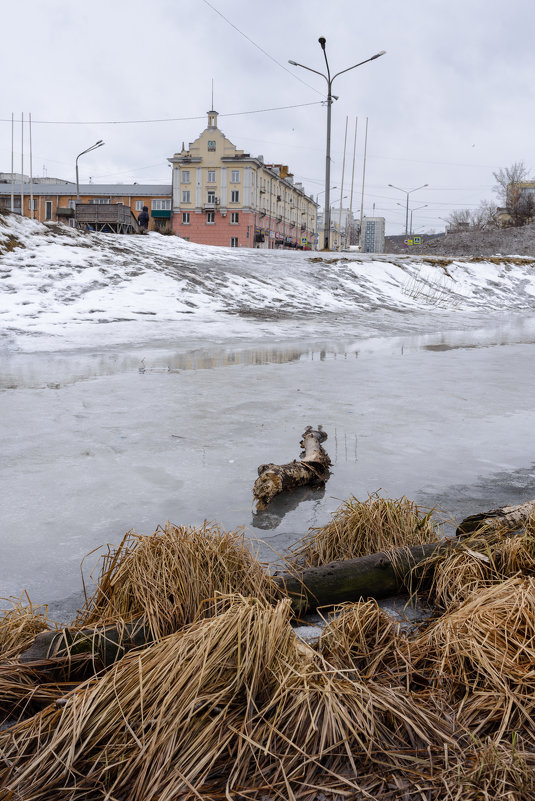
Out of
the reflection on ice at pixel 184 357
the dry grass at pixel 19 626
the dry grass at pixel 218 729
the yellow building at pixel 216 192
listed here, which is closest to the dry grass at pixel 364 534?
the dry grass at pixel 218 729

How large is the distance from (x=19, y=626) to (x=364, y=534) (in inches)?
61.8

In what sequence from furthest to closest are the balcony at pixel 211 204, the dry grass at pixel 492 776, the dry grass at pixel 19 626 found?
the balcony at pixel 211 204
the dry grass at pixel 19 626
the dry grass at pixel 492 776

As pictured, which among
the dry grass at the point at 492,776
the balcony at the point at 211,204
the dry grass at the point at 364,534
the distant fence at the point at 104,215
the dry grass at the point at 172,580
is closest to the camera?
the dry grass at the point at 492,776

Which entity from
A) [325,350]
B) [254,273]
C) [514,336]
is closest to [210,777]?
[325,350]

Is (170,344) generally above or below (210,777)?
above

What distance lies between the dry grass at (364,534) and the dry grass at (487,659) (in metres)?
0.64

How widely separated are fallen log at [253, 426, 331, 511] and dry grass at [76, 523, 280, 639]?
97 centimetres

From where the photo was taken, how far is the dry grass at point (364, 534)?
285 cm

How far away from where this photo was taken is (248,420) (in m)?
5.23

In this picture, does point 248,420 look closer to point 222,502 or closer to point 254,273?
point 222,502

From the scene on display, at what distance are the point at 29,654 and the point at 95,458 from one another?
7.69 ft

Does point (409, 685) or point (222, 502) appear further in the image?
point (222, 502)

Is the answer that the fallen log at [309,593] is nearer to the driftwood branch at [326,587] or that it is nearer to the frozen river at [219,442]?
the driftwood branch at [326,587]

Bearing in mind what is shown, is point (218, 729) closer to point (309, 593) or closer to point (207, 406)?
point (309, 593)
